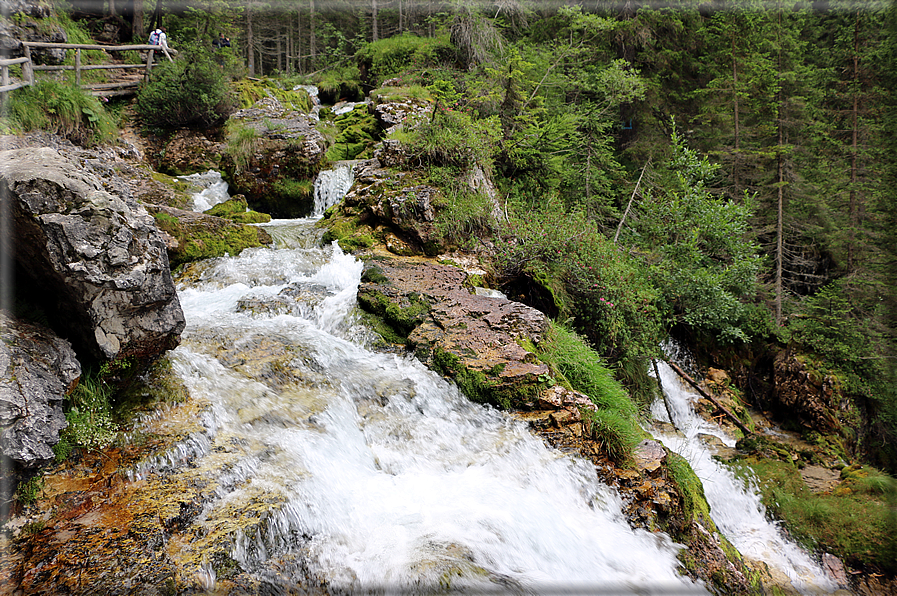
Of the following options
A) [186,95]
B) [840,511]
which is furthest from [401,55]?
[840,511]

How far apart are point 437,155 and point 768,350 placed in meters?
9.95

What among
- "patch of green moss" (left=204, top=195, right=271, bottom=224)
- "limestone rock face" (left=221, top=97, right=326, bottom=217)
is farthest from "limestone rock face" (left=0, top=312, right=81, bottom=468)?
"limestone rock face" (left=221, top=97, right=326, bottom=217)

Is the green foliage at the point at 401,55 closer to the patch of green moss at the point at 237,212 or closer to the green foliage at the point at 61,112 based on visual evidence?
the patch of green moss at the point at 237,212

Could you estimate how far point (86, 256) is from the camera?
125 inches

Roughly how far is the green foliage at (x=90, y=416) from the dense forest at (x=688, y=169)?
610cm

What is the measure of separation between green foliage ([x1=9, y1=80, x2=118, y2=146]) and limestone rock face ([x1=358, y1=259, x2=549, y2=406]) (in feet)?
23.1

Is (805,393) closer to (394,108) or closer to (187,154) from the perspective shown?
(394,108)

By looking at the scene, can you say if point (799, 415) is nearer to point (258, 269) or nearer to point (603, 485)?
point (603, 485)

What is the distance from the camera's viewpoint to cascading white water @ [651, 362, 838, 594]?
4.60 m

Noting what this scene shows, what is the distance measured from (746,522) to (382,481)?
4.90 m

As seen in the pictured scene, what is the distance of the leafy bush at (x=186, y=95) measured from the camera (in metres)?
11.7

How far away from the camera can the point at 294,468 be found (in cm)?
342

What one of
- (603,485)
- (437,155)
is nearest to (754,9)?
(437,155)

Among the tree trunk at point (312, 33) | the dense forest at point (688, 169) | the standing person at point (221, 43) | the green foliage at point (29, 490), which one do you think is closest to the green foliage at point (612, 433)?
the dense forest at point (688, 169)
